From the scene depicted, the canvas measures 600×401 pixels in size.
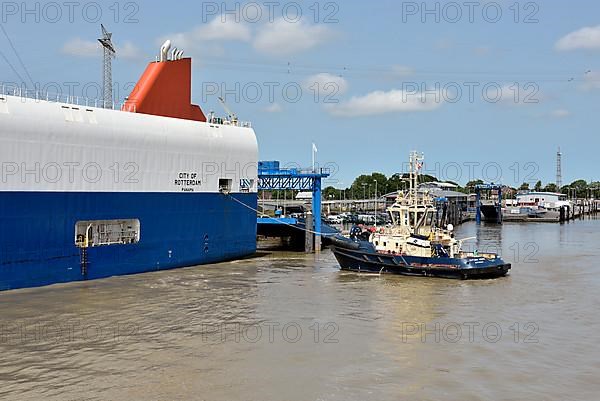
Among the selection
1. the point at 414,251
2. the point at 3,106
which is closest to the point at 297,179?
the point at 414,251

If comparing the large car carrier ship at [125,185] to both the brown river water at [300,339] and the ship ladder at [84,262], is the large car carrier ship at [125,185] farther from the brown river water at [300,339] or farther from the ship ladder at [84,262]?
the brown river water at [300,339]

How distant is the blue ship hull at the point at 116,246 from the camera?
76.2ft

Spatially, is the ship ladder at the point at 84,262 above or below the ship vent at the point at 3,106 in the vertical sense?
below

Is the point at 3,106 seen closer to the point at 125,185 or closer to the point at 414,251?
the point at 125,185

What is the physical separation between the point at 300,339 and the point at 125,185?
1380 cm

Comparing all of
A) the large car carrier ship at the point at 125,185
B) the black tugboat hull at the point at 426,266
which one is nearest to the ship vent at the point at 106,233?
the large car carrier ship at the point at 125,185

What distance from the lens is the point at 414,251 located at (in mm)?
30531

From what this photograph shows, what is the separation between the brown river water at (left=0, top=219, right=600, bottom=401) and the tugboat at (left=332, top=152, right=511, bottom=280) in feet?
3.13

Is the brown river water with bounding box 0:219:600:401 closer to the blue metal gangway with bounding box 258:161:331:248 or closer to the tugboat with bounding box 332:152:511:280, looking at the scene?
the tugboat with bounding box 332:152:511:280

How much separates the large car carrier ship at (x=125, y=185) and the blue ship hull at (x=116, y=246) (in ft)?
0.15

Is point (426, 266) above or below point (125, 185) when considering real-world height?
below

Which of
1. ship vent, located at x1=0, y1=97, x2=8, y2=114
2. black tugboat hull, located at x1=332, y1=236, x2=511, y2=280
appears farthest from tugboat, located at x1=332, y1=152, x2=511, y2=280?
ship vent, located at x1=0, y1=97, x2=8, y2=114

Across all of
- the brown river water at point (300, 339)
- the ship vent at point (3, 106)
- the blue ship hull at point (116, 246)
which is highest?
the ship vent at point (3, 106)

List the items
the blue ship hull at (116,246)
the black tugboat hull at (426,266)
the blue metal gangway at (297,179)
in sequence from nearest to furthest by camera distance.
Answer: the blue ship hull at (116,246) < the black tugboat hull at (426,266) < the blue metal gangway at (297,179)
